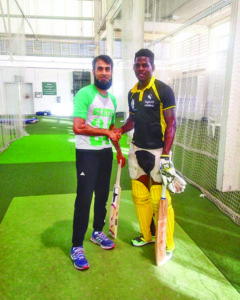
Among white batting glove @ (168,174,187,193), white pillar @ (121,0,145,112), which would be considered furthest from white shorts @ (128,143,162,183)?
white pillar @ (121,0,145,112)

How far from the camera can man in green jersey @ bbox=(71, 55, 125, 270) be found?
1796mm

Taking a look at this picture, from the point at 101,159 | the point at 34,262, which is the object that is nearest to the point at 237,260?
the point at 101,159

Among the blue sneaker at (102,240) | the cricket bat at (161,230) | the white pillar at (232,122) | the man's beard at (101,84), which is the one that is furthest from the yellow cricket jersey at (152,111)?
the white pillar at (232,122)

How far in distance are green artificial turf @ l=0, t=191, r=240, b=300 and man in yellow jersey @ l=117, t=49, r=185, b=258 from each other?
0.79 ft

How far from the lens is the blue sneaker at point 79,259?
1900mm

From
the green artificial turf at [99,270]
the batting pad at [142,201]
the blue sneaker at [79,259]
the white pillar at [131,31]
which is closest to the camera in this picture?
the green artificial turf at [99,270]

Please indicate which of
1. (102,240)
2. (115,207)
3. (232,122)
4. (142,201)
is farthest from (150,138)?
(232,122)

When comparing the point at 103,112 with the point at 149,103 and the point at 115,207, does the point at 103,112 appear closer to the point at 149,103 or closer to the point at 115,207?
the point at 149,103

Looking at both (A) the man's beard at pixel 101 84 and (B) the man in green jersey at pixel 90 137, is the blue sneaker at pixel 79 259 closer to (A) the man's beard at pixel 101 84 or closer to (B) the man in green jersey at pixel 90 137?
(B) the man in green jersey at pixel 90 137

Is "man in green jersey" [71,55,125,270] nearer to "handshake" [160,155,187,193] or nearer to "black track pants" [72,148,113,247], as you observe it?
"black track pants" [72,148,113,247]

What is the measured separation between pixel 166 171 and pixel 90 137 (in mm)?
625

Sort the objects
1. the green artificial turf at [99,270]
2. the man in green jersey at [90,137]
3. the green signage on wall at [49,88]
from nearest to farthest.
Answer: the green artificial turf at [99,270] → the man in green jersey at [90,137] → the green signage on wall at [49,88]

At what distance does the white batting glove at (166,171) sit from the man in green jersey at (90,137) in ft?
1.33

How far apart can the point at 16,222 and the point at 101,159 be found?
4.55 ft
